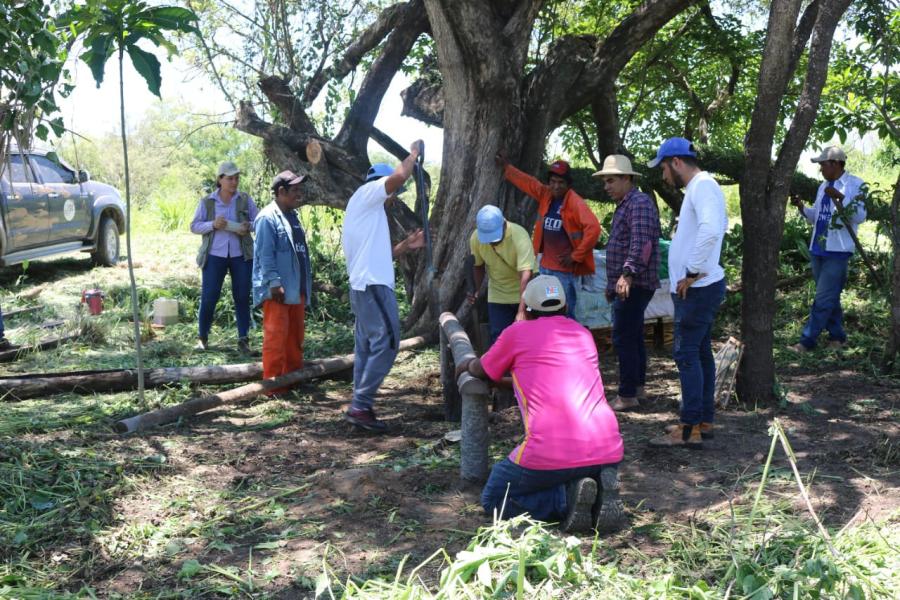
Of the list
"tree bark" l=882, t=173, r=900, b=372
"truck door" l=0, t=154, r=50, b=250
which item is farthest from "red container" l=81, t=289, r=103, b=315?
"tree bark" l=882, t=173, r=900, b=372

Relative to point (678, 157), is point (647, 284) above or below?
below

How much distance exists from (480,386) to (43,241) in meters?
9.15

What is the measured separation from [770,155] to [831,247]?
2349mm

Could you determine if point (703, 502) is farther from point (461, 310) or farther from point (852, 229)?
point (852, 229)

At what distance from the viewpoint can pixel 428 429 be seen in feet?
21.1

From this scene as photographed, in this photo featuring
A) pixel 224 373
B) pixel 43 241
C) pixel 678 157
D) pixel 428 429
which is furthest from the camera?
pixel 43 241

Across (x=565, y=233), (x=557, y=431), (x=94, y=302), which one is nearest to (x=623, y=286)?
(x=565, y=233)

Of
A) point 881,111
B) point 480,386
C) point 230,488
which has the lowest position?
point 230,488

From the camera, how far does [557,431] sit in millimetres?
4184

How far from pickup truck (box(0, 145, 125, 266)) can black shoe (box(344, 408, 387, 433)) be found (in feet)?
18.5

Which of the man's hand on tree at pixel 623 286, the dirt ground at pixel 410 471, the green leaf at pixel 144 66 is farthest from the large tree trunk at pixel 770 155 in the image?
the green leaf at pixel 144 66

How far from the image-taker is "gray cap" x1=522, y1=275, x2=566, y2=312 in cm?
446

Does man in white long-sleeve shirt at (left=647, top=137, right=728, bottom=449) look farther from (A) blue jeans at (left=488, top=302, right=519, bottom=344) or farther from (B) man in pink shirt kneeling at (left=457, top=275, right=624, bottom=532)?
(A) blue jeans at (left=488, top=302, right=519, bottom=344)

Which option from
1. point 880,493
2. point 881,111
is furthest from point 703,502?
point 881,111
